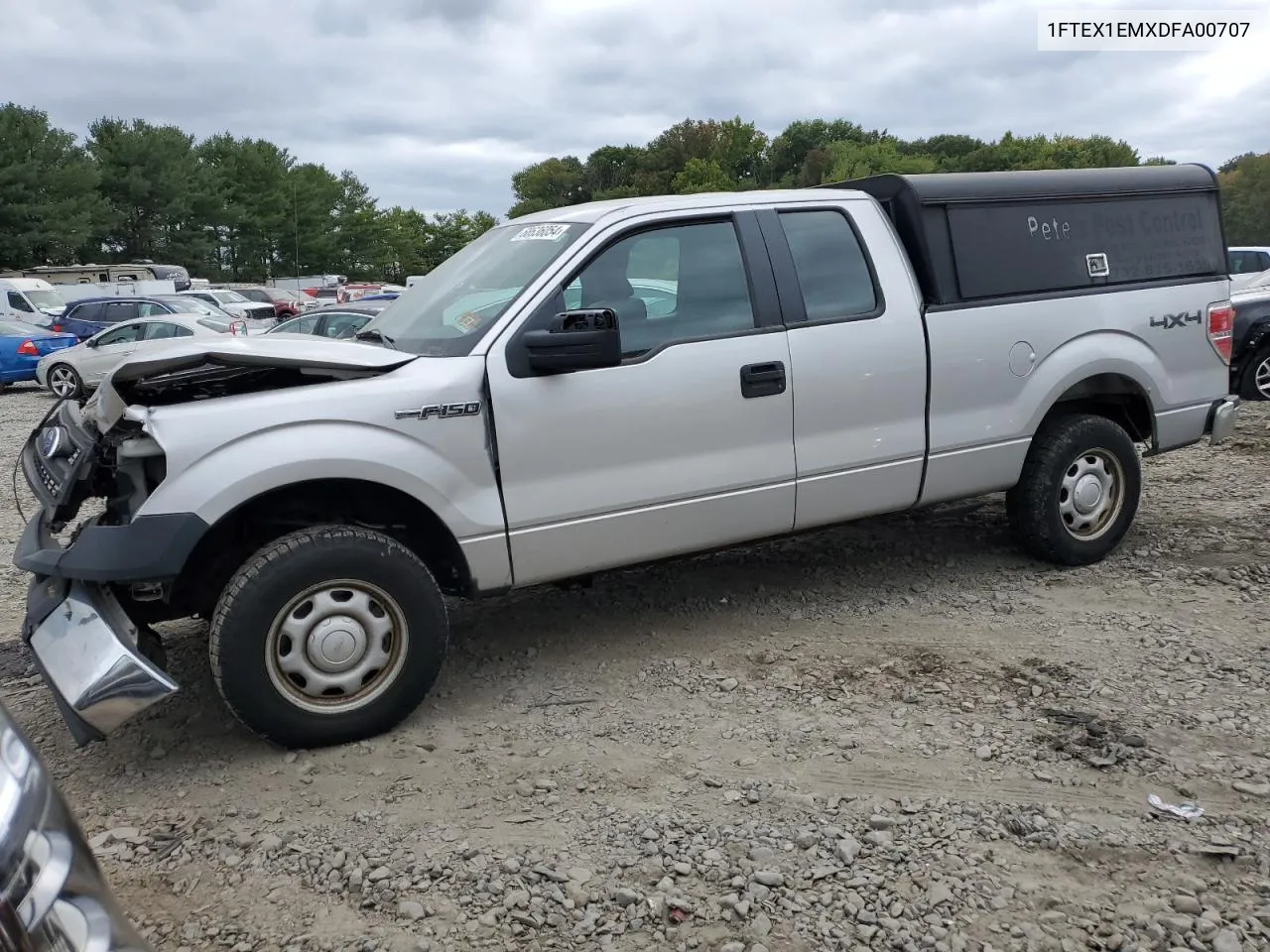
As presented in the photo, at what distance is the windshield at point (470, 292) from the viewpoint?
408cm

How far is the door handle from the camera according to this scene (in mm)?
4301

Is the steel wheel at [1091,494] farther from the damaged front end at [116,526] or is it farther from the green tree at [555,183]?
the green tree at [555,183]

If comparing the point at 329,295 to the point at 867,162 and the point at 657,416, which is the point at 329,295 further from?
the point at 867,162

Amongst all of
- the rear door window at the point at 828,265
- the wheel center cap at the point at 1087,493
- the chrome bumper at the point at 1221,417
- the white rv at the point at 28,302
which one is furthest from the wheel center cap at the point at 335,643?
the white rv at the point at 28,302

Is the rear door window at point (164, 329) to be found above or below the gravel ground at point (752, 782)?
above

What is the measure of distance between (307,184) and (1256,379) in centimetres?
Result: 7309

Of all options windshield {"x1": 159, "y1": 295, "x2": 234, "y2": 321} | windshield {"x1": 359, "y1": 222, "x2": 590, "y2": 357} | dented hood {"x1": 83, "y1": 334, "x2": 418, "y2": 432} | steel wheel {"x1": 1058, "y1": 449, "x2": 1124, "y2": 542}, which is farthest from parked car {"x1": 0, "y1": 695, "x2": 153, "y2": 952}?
windshield {"x1": 159, "y1": 295, "x2": 234, "y2": 321}

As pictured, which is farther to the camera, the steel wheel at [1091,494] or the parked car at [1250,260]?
the parked car at [1250,260]

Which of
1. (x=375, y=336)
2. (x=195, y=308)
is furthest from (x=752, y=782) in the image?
(x=195, y=308)

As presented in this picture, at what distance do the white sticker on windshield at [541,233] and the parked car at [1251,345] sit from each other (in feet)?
28.7

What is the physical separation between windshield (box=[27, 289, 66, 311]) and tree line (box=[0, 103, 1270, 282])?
16359 millimetres

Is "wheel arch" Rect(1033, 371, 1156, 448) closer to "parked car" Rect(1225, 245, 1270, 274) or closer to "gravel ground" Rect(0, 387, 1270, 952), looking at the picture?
"gravel ground" Rect(0, 387, 1270, 952)

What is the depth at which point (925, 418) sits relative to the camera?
188 inches

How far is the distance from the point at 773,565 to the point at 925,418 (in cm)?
132
